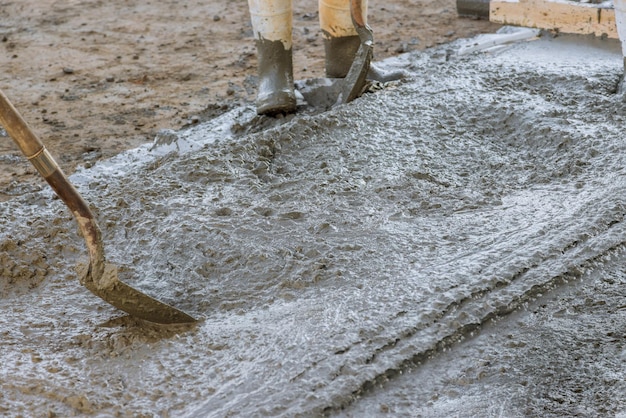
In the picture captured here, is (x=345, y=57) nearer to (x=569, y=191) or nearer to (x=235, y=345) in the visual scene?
(x=569, y=191)

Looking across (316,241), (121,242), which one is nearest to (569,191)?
(316,241)

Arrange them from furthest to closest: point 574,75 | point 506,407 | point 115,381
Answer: point 574,75 → point 115,381 → point 506,407

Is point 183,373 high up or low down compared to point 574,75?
down

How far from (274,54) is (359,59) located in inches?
14.6

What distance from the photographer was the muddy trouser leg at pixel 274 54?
10.8ft

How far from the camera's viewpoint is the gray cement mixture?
1781 mm

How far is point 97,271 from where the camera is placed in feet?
6.49

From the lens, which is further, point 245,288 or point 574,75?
point 574,75

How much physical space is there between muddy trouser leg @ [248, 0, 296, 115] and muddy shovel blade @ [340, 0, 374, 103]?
0.78 ft

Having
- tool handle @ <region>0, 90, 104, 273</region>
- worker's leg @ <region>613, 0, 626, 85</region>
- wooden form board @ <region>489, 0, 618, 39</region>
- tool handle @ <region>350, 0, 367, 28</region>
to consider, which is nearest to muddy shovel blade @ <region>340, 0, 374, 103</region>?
tool handle @ <region>350, 0, 367, 28</region>

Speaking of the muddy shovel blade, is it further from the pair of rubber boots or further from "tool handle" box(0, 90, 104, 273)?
"tool handle" box(0, 90, 104, 273)

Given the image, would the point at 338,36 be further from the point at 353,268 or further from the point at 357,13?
the point at 353,268

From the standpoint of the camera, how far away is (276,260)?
221 centimetres

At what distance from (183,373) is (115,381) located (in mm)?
154
